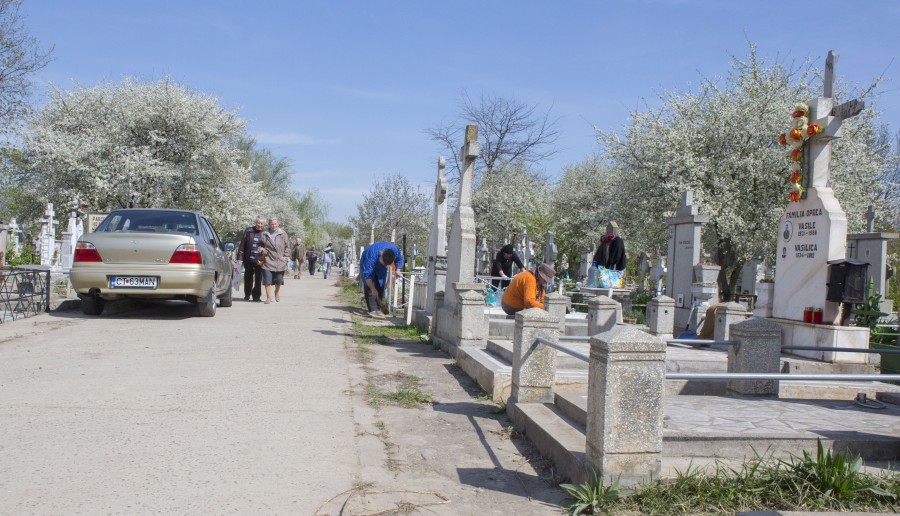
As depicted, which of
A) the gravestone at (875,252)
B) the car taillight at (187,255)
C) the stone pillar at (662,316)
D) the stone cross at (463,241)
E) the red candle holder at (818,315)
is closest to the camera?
the red candle holder at (818,315)

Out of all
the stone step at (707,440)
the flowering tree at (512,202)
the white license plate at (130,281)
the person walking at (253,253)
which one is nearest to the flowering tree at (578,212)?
the flowering tree at (512,202)

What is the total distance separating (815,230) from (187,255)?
9340mm

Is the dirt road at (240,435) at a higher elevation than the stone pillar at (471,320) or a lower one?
lower

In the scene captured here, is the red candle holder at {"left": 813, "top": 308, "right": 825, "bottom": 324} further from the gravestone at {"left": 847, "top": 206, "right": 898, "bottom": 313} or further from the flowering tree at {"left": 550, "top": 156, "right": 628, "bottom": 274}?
the flowering tree at {"left": 550, "top": 156, "right": 628, "bottom": 274}

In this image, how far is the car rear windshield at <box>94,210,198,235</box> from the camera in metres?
11.0

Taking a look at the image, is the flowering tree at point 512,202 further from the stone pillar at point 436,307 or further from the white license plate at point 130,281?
the white license plate at point 130,281

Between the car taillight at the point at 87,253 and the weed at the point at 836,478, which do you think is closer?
the weed at the point at 836,478

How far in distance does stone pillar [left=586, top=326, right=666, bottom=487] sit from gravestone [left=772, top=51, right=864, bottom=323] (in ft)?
21.6

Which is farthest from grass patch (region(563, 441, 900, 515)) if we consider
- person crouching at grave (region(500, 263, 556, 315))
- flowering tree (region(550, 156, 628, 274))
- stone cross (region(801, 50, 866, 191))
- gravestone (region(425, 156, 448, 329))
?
flowering tree (region(550, 156, 628, 274))

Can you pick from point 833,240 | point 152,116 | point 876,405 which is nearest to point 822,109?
point 833,240

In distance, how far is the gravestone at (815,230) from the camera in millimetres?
9430

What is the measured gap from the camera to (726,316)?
981 cm

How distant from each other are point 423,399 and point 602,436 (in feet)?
9.79

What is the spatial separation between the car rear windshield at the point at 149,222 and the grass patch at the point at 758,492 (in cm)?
894
